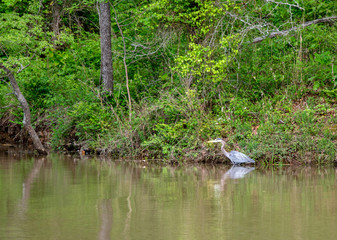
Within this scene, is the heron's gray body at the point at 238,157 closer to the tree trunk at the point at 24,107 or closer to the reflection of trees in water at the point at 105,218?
the reflection of trees in water at the point at 105,218

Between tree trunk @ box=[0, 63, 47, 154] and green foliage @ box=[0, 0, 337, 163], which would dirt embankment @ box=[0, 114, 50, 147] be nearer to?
green foliage @ box=[0, 0, 337, 163]

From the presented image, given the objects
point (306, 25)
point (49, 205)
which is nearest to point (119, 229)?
point (49, 205)

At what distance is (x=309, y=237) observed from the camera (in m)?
6.89

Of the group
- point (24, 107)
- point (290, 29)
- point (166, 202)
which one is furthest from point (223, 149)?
point (24, 107)

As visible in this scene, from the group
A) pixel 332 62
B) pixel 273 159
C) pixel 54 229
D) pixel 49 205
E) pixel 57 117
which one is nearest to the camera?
pixel 54 229

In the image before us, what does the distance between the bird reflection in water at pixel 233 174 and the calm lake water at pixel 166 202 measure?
21 mm

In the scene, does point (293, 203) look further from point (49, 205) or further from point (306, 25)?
point (306, 25)

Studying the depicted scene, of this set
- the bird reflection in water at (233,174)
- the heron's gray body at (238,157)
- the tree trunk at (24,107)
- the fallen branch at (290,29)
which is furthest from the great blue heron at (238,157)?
the tree trunk at (24,107)

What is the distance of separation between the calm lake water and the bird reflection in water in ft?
0.07

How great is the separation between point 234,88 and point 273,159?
3.70 metres

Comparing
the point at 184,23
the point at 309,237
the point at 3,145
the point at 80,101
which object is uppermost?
the point at 184,23

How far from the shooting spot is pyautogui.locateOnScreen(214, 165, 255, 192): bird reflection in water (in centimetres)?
1082

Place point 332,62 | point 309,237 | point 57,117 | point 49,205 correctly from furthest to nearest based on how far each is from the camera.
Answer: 1. point 57,117
2. point 332,62
3. point 49,205
4. point 309,237

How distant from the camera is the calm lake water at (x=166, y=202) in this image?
23.8 feet
